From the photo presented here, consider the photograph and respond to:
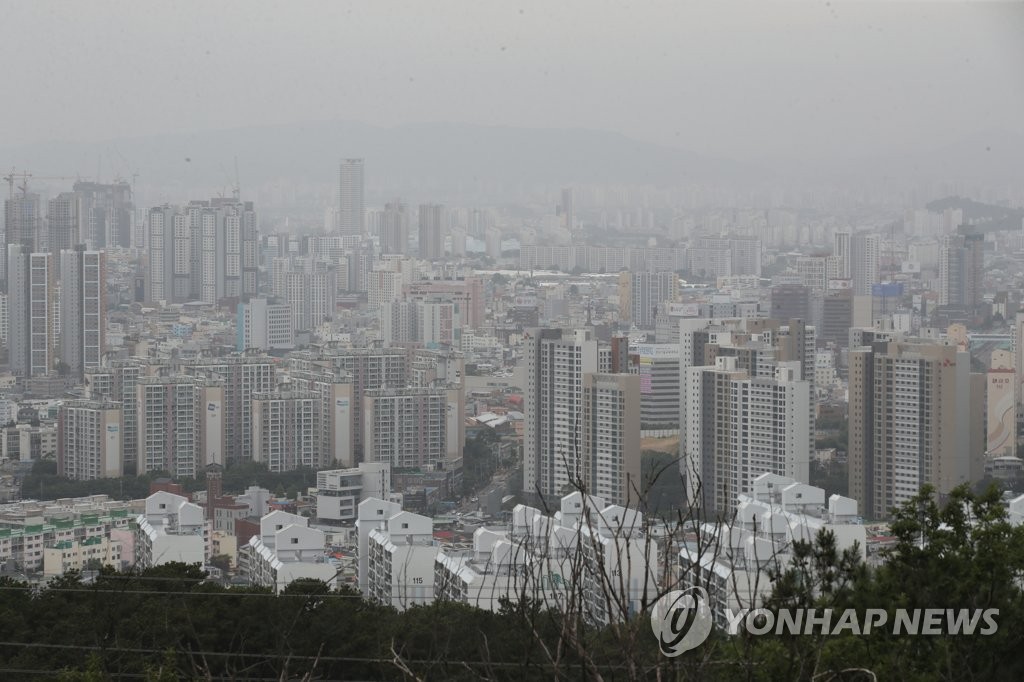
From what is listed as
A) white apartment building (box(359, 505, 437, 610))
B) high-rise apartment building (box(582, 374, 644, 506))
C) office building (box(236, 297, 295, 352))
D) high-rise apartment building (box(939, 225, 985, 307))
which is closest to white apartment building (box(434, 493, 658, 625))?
white apartment building (box(359, 505, 437, 610))

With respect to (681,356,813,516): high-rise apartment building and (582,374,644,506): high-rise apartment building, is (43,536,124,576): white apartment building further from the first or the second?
(681,356,813,516): high-rise apartment building

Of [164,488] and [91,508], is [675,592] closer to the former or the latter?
[91,508]

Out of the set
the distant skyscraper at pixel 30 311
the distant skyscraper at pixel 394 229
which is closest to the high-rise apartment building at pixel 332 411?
the distant skyscraper at pixel 30 311

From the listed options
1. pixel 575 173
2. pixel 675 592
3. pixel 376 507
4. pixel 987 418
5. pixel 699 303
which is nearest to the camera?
pixel 675 592

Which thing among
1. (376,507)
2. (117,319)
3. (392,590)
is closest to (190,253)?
(117,319)

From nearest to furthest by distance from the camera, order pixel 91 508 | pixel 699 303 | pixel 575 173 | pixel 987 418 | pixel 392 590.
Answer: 1. pixel 392 590
2. pixel 91 508
3. pixel 987 418
4. pixel 699 303
5. pixel 575 173

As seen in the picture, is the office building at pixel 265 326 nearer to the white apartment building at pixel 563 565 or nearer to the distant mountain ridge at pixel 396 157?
the distant mountain ridge at pixel 396 157
